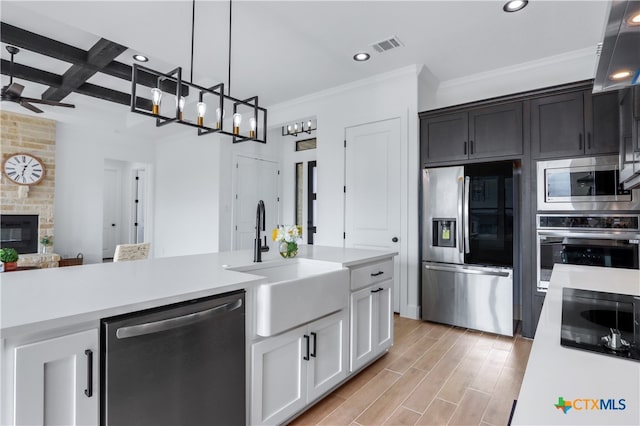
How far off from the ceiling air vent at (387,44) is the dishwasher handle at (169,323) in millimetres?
2926

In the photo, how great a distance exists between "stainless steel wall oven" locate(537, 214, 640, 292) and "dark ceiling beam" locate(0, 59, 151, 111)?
17.2 feet

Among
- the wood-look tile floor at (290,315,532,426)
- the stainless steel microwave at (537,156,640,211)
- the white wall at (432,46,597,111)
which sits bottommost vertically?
the wood-look tile floor at (290,315,532,426)

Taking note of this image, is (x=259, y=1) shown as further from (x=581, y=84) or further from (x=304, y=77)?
(x=581, y=84)

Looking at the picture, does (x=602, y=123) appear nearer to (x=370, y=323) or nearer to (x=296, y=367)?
(x=370, y=323)

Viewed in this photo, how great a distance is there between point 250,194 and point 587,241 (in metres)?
5.06

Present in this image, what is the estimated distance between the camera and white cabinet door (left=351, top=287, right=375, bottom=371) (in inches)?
86.6

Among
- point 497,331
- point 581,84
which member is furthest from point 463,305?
point 581,84

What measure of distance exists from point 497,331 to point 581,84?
237cm

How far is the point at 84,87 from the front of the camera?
4320 millimetres

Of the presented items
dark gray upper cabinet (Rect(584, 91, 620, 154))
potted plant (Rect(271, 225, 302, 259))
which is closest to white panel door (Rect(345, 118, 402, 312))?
dark gray upper cabinet (Rect(584, 91, 620, 154))

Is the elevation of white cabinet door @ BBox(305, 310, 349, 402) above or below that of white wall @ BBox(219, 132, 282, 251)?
below

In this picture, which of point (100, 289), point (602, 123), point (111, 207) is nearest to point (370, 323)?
point (100, 289)

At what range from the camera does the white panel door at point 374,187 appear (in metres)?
3.92

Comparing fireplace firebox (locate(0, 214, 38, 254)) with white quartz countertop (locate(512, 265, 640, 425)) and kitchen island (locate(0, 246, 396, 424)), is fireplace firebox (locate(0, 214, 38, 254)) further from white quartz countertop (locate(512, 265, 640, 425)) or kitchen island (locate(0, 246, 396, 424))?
white quartz countertop (locate(512, 265, 640, 425))
